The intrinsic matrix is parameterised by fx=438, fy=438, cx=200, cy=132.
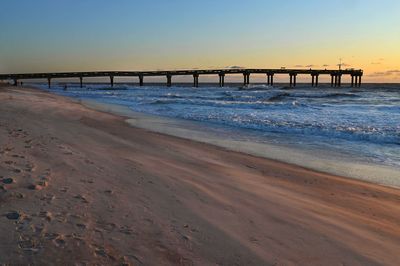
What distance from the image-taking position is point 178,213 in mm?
4562

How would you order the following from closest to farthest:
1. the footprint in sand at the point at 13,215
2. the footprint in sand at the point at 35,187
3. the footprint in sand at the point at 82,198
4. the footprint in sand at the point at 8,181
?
the footprint in sand at the point at 13,215 < the footprint in sand at the point at 82,198 < the footprint in sand at the point at 35,187 < the footprint in sand at the point at 8,181

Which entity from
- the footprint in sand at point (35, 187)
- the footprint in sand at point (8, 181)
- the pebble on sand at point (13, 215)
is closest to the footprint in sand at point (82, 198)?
the footprint in sand at point (35, 187)

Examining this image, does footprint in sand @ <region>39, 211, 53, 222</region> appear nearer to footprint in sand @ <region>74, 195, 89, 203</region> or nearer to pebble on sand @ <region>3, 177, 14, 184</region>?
footprint in sand @ <region>74, 195, 89, 203</region>

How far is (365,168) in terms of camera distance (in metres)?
8.71

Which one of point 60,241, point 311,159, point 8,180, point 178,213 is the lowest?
point 311,159

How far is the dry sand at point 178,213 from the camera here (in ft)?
11.6

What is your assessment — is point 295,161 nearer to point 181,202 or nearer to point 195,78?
point 181,202

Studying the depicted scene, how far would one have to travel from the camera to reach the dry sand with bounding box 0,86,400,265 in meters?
3.55

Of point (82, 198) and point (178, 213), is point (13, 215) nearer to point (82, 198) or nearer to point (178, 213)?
point (82, 198)

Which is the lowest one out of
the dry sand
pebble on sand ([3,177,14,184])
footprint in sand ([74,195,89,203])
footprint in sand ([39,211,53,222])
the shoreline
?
the shoreline

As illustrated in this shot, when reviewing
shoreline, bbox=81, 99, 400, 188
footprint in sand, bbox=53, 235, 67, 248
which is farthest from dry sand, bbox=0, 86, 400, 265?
→ shoreline, bbox=81, 99, 400, 188

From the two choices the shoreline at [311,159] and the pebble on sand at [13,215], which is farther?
the shoreline at [311,159]

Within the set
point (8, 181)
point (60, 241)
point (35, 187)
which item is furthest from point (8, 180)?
point (60, 241)

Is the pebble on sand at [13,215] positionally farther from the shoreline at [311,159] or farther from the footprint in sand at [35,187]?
the shoreline at [311,159]
